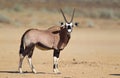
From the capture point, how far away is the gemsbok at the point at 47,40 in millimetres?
17312

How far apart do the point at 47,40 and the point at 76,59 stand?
524cm

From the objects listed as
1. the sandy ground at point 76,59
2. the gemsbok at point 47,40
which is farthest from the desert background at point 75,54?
the gemsbok at point 47,40

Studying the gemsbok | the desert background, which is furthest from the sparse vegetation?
the gemsbok

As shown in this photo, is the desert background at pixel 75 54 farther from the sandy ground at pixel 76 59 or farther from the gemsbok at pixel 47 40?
the gemsbok at pixel 47 40

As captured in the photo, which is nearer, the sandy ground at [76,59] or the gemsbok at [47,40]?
the gemsbok at [47,40]

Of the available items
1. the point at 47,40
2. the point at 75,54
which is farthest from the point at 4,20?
the point at 47,40

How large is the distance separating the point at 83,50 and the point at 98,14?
103ft

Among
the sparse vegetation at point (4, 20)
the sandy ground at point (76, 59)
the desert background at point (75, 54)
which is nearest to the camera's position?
the sandy ground at point (76, 59)

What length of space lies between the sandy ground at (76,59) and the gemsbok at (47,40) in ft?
2.18

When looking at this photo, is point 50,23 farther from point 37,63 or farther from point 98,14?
point 37,63

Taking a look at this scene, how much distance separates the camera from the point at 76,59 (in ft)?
74.2

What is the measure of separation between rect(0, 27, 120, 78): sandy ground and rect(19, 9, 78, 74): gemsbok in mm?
665

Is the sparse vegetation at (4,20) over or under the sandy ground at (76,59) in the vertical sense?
over

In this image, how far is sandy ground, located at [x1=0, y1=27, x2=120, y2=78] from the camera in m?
17.5
